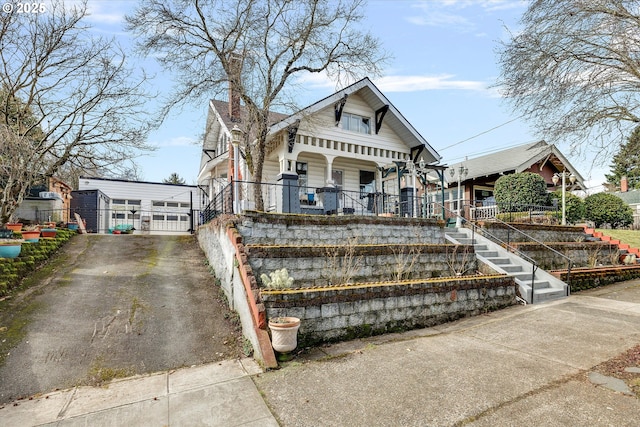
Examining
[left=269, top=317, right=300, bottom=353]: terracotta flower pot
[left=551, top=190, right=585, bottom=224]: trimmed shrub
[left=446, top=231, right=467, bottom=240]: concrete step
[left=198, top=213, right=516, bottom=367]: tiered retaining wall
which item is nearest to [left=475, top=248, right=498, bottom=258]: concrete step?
[left=446, top=231, right=467, bottom=240]: concrete step

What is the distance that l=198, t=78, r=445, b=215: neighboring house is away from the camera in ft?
41.1

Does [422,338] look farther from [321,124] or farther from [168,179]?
[168,179]

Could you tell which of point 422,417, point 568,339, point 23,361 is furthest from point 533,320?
point 23,361

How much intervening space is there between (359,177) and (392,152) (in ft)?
6.48

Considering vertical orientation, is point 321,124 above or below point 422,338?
above

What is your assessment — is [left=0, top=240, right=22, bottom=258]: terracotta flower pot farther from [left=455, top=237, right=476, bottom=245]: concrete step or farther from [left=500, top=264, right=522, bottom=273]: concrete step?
[left=500, top=264, right=522, bottom=273]: concrete step

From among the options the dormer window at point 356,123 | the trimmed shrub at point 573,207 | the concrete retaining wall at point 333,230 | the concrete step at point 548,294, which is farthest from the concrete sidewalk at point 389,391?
the trimmed shrub at point 573,207

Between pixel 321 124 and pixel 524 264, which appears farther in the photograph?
pixel 321 124

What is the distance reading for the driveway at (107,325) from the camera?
4402 mm

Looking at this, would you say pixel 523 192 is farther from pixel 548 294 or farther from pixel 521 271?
pixel 548 294

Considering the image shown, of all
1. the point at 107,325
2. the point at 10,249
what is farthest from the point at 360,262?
the point at 10,249

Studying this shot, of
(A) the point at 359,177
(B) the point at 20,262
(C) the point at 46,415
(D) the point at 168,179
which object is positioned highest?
(D) the point at 168,179

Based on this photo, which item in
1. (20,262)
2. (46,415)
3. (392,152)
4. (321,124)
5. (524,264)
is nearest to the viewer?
(46,415)

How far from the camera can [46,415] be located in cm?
347
